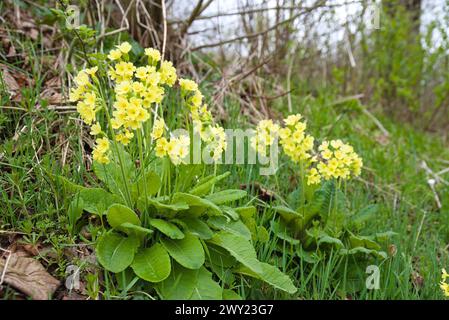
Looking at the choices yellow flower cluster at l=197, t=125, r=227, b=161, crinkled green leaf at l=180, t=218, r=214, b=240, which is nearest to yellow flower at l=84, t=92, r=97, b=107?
yellow flower cluster at l=197, t=125, r=227, b=161

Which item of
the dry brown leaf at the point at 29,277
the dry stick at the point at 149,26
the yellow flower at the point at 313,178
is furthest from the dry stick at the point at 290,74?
the dry brown leaf at the point at 29,277

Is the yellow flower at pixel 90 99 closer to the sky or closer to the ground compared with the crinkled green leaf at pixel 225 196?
closer to the sky

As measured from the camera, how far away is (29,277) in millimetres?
1666

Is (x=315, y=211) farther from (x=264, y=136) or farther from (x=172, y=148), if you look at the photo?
(x=172, y=148)

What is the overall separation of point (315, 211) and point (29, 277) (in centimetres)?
120

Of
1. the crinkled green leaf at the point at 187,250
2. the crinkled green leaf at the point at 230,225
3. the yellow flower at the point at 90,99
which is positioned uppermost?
the yellow flower at the point at 90,99

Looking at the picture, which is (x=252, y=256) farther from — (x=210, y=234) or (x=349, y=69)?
(x=349, y=69)

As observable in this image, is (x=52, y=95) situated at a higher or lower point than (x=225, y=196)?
higher

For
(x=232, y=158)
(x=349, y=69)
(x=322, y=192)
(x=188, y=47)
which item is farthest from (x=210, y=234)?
(x=349, y=69)

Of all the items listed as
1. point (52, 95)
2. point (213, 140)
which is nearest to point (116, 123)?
point (213, 140)

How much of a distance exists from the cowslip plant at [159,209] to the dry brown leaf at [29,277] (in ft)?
0.59

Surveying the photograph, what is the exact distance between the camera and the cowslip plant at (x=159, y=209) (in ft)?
5.59

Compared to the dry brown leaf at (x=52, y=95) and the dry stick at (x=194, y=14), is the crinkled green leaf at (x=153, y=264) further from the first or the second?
the dry stick at (x=194, y=14)

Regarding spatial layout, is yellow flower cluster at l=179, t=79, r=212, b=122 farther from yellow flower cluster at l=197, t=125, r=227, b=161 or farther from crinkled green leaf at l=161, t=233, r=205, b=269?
crinkled green leaf at l=161, t=233, r=205, b=269
